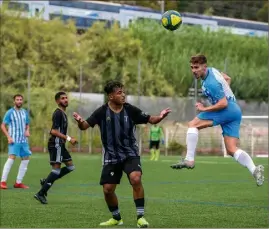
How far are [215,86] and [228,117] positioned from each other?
0.52 meters

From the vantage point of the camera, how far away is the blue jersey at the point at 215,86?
1222cm

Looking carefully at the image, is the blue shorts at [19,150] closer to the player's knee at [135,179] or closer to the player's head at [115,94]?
the player's head at [115,94]

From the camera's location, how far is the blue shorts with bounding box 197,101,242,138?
1232 centimetres

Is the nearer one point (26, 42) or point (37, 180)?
point (37, 180)

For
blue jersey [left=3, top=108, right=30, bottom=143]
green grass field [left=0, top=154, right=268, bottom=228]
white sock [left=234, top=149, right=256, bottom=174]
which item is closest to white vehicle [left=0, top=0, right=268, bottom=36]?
blue jersey [left=3, top=108, right=30, bottom=143]

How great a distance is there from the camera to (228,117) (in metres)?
12.4

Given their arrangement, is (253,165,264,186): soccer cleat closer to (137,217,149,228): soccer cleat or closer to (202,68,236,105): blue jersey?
(202,68,236,105): blue jersey

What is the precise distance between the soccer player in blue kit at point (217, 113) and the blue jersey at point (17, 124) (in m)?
7.52

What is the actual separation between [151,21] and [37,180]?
128 ft

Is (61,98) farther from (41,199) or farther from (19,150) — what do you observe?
(19,150)

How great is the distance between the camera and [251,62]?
58344 millimetres

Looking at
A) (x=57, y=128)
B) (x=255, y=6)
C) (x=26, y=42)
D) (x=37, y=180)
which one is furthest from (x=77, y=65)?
(x=255, y=6)

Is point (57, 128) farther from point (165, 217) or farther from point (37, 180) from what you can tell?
point (37, 180)

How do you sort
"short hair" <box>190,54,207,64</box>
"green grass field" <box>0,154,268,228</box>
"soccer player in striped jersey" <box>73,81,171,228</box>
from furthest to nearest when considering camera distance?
"short hair" <box>190,54,207,64</box> < "green grass field" <box>0,154,268,228</box> < "soccer player in striped jersey" <box>73,81,171,228</box>
